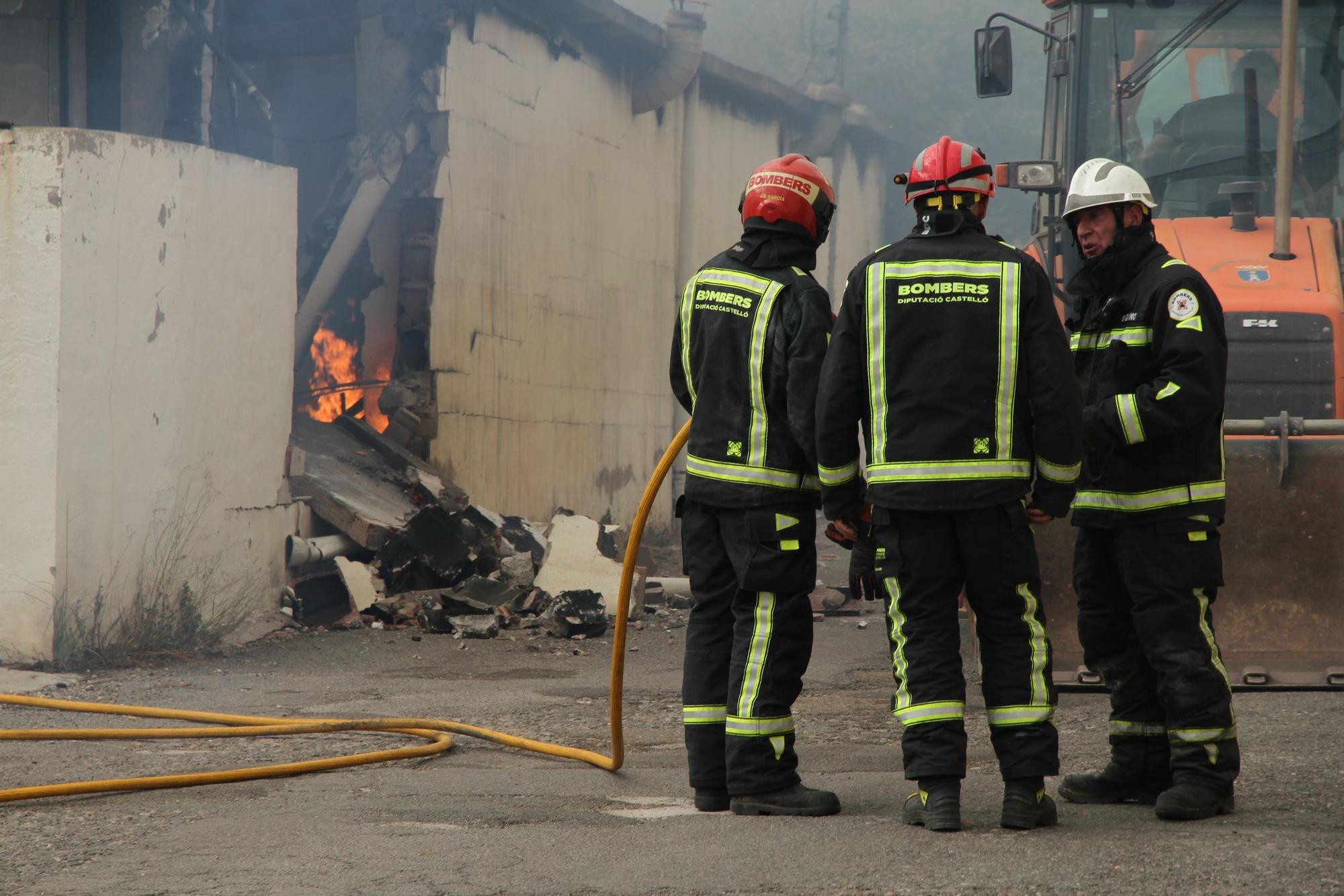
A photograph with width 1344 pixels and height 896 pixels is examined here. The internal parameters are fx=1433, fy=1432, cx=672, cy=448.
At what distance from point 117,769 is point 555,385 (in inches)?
352

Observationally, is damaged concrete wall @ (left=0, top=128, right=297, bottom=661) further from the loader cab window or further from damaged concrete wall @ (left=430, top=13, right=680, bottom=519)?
the loader cab window

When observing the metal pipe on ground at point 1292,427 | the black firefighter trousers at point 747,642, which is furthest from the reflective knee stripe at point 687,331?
the metal pipe on ground at point 1292,427

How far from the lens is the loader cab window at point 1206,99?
732 centimetres

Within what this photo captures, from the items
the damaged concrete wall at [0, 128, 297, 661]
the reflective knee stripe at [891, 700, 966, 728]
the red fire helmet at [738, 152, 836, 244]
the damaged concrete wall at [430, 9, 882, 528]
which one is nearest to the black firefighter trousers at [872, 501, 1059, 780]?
the reflective knee stripe at [891, 700, 966, 728]

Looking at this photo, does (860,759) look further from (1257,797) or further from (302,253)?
(302,253)

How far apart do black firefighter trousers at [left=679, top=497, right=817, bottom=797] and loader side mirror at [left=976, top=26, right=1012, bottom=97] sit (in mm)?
4042

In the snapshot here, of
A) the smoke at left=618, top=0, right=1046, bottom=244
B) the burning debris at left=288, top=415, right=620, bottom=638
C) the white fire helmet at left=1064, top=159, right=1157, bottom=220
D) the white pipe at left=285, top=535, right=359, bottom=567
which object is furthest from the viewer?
the smoke at left=618, top=0, right=1046, bottom=244

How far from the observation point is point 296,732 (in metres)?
5.47

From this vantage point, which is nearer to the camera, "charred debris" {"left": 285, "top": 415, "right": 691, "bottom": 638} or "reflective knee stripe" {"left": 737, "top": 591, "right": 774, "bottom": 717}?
"reflective knee stripe" {"left": 737, "top": 591, "right": 774, "bottom": 717}

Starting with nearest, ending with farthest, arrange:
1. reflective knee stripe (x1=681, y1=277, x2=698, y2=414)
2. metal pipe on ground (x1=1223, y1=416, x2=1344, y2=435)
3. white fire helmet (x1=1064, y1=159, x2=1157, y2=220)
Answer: white fire helmet (x1=1064, y1=159, x2=1157, y2=220), reflective knee stripe (x1=681, y1=277, x2=698, y2=414), metal pipe on ground (x1=1223, y1=416, x2=1344, y2=435)

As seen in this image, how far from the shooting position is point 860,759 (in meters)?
5.19

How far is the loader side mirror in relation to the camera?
7473mm

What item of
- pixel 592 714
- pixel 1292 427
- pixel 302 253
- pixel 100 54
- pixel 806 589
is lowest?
pixel 592 714

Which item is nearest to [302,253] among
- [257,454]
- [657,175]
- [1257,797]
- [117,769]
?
[257,454]
